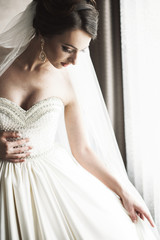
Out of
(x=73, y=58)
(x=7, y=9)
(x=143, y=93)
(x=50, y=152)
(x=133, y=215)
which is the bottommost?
(x=133, y=215)

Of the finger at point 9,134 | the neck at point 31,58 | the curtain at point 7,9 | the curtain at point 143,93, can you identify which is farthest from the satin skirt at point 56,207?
the curtain at point 7,9

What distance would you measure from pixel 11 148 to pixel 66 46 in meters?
0.42

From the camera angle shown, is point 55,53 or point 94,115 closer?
point 55,53

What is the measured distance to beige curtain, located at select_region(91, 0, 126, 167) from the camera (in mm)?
1573

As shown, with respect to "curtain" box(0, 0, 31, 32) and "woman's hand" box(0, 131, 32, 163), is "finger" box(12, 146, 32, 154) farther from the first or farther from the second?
"curtain" box(0, 0, 31, 32)

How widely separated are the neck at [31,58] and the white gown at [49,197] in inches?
6.6

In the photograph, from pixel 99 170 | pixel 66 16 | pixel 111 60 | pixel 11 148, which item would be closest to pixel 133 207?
pixel 99 170

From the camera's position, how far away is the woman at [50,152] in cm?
80

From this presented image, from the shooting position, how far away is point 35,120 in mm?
941

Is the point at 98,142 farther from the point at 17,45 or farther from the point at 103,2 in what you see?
the point at 103,2

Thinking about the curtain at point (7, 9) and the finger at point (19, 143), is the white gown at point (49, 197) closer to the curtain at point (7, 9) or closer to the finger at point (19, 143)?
the finger at point (19, 143)

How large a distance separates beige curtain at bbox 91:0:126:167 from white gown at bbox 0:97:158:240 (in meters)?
0.68

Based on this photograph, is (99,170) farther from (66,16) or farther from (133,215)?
(66,16)

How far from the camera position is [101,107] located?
1.17 meters
